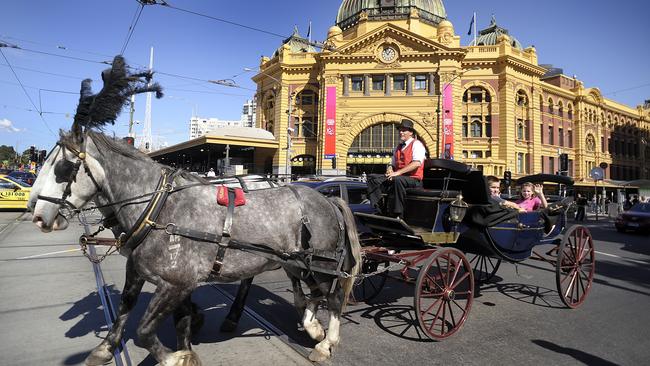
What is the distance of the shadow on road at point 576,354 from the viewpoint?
390cm

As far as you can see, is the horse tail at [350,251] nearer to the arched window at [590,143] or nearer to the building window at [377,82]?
the building window at [377,82]

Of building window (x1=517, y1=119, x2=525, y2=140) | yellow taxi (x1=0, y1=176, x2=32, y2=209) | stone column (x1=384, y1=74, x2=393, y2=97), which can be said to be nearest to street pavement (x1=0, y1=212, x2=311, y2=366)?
yellow taxi (x1=0, y1=176, x2=32, y2=209)

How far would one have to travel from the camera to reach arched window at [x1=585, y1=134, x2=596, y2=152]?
165 feet

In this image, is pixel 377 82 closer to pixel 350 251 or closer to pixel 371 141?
pixel 371 141

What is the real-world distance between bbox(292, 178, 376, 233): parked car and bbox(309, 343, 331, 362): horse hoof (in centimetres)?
491

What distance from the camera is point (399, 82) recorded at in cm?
3728

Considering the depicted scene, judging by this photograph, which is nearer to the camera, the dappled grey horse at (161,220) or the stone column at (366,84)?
the dappled grey horse at (161,220)

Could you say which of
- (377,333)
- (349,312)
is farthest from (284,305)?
(377,333)

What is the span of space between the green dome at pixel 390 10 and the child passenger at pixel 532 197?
3809 cm

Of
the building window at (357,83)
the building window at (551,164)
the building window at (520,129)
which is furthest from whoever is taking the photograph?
the building window at (551,164)

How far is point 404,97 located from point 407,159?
1303 inches

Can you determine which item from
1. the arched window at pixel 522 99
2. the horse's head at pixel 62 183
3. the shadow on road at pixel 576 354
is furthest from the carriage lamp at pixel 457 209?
the arched window at pixel 522 99

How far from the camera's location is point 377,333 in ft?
15.2

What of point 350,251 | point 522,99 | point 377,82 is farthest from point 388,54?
point 350,251
